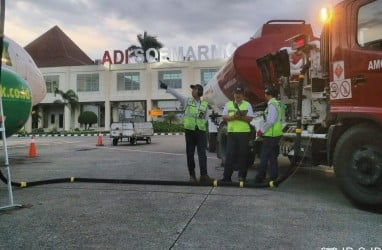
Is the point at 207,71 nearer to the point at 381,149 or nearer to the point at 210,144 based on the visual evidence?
the point at 210,144

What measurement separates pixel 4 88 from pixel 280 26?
21.5 feet

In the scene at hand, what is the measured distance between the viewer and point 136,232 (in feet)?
15.0

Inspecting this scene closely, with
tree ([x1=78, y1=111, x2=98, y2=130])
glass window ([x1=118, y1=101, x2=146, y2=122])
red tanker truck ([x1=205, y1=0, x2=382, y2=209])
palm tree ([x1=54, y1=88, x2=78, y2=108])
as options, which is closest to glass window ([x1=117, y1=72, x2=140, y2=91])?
glass window ([x1=118, y1=101, x2=146, y2=122])

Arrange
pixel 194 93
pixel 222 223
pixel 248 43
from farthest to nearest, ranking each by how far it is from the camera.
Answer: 1. pixel 248 43
2. pixel 194 93
3. pixel 222 223

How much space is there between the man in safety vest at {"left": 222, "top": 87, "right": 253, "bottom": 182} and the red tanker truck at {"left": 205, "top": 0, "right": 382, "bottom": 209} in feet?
2.71

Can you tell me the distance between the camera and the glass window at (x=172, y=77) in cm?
A: 5306

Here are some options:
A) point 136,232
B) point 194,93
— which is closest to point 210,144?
point 194,93

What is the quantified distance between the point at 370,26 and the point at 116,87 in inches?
1996

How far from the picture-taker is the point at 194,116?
790 cm

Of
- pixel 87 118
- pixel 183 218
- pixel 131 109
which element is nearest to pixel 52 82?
pixel 87 118

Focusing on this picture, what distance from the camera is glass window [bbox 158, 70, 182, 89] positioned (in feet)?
174

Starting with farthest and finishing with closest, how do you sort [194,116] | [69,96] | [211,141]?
[69,96]
[211,141]
[194,116]

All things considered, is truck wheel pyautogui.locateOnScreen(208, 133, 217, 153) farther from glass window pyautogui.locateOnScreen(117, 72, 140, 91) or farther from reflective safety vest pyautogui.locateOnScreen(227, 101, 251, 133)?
glass window pyautogui.locateOnScreen(117, 72, 140, 91)

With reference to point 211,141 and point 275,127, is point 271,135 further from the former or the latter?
point 211,141
